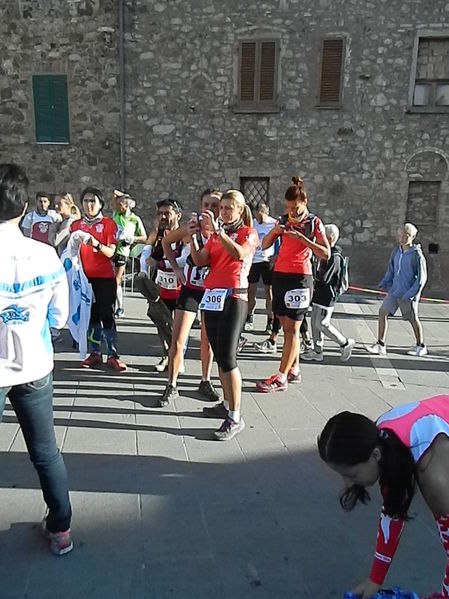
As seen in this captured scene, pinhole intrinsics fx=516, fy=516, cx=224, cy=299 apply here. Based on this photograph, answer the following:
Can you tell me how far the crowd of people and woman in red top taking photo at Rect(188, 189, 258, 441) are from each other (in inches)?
0.4

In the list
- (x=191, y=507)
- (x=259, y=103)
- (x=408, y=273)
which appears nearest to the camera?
(x=191, y=507)

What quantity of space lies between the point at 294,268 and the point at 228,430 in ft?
5.57

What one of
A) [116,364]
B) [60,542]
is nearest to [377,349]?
[116,364]

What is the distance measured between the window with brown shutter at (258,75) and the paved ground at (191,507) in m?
9.37

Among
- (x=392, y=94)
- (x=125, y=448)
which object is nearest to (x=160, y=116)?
(x=392, y=94)

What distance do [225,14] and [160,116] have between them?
2765mm

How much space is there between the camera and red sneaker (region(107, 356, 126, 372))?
519 centimetres

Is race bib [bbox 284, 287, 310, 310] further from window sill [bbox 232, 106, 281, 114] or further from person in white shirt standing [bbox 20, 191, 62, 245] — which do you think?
window sill [bbox 232, 106, 281, 114]

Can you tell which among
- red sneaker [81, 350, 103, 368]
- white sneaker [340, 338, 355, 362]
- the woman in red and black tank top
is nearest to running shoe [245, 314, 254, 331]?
white sneaker [340, 338, 355, 362]

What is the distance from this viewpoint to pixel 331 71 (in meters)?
12.2

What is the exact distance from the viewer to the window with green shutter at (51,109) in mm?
12898

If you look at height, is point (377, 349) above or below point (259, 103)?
below

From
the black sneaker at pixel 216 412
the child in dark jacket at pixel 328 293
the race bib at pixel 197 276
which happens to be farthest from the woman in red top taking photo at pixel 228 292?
the child in dark jacket at pixel 328 293

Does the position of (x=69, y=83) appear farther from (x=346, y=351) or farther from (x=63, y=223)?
(x=346, y=351)
